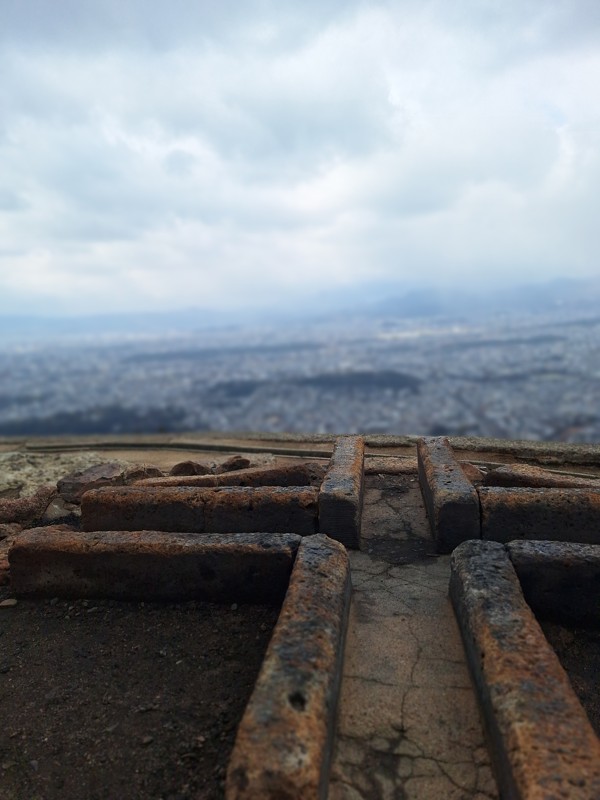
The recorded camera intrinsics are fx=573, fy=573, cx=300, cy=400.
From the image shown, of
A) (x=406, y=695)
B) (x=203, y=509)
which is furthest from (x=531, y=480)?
(x=203, y=509)

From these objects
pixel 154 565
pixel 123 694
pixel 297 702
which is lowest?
pixel 123 694

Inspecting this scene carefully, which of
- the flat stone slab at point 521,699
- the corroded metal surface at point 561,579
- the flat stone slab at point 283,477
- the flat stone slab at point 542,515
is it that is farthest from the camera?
the flat stone slab at point 283,477

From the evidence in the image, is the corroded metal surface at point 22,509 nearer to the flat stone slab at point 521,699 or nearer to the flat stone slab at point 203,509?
the flat stone slab at point 203,509

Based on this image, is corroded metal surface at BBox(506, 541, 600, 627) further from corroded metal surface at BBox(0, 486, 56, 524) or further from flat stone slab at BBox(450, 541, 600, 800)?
corroded metal surface at BBox(0, 486, 56, 524)

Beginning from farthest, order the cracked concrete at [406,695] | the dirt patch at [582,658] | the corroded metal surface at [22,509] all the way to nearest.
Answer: the corroded metal surface at [22,509], the dirt patch at [582,658], the cracked concrete at [406,695]

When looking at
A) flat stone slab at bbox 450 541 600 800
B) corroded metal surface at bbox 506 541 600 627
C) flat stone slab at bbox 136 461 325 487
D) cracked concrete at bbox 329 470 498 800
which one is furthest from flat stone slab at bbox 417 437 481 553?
flat stone slab at bbox 136 461 325 487

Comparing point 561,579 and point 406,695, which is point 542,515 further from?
point 406,695

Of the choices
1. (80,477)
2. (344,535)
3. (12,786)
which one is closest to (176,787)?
(12,786)

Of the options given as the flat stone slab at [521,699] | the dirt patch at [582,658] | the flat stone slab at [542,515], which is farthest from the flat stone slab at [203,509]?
the dirt patch at [582,658]
